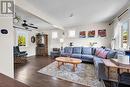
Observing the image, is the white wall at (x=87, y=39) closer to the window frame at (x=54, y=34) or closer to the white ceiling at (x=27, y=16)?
the window frame at (x=54, y=34)

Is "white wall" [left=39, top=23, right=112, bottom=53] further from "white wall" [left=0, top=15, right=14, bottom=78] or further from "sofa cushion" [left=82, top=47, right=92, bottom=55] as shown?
"white wall" [left=0, top=15, right=14, bottom=78]

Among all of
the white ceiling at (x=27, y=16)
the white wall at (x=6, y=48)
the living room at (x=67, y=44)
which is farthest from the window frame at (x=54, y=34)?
the white wall at (x=6, y=48)

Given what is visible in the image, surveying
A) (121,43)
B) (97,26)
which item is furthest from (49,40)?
(121,43)

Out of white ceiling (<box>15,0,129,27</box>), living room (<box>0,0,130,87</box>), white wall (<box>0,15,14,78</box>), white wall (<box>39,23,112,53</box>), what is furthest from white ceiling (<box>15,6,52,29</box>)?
white wall (<box>39,23,112,53</box>)

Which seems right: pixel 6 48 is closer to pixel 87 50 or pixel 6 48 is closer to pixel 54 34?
pixel 87 50

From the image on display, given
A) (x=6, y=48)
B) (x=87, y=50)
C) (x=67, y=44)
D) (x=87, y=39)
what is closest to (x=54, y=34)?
(x=67, y=44)

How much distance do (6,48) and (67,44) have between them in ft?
20.2

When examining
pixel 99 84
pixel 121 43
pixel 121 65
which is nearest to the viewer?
pixel 121 65

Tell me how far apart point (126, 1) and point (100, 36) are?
3.90 m

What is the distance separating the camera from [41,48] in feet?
30.9

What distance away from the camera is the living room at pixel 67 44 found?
8.96 feet

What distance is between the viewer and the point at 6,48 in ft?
8.80

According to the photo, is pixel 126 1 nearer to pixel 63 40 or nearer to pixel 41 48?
pixel 63 40

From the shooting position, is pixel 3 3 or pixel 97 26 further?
pixel 97 26
